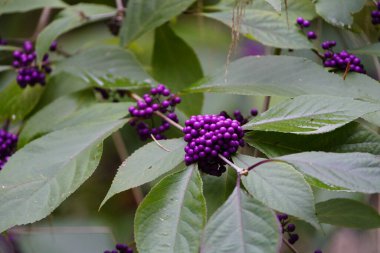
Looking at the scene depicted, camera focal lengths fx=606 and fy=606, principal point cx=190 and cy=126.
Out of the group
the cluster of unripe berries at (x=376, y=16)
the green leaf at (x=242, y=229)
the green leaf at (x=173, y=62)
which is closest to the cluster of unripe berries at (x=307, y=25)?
the cluster of unripe berries at (x=376, y=16)

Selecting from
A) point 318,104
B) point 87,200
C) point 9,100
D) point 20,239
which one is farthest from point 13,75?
point 318,104

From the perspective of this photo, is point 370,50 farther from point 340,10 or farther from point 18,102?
point 18,102

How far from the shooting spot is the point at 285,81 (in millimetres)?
949

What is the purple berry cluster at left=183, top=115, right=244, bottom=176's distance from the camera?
793mm

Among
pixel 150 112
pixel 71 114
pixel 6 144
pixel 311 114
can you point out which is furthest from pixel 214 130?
pixel 6 144

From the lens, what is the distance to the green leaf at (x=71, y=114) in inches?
42.7

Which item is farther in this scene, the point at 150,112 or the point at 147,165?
the point at 150,112

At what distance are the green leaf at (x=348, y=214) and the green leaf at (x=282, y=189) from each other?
26 centimetres

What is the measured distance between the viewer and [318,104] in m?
0.81

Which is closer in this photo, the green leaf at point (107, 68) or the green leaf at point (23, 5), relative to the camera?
the green leaf at point (107, 68)

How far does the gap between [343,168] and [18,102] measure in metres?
0.80

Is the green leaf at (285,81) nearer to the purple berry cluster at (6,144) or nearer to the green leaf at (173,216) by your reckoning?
the green leaf at (173,216)

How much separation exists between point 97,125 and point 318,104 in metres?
A: 0.37

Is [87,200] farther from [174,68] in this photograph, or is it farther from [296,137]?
[296,137]
